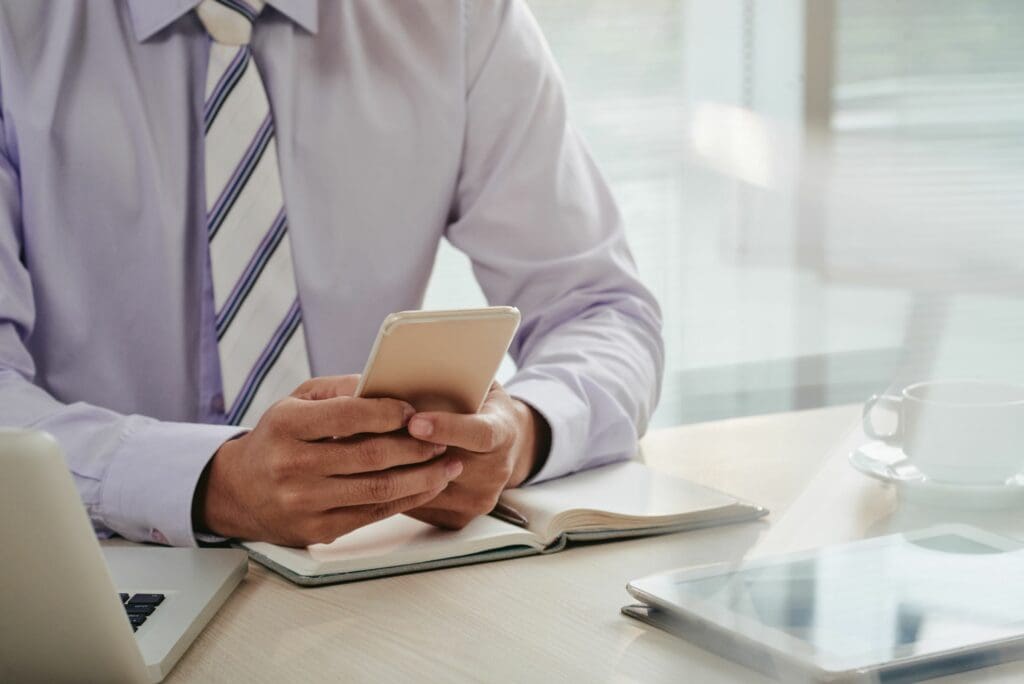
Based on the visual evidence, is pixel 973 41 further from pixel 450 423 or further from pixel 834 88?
pixel 450 423

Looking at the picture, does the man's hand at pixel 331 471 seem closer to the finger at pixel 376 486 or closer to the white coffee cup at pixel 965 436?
the finger at pixel 376 486

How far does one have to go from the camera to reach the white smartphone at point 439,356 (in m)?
0.70

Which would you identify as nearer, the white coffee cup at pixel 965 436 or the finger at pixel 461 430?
the white coffee cup at pixel 965 436

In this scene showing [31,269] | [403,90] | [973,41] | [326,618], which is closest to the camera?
[973,41]

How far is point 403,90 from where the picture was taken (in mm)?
1258

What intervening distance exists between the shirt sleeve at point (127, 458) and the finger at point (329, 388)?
78 millimetres

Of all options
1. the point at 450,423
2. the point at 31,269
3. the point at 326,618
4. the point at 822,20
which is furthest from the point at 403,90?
the point at 822,20

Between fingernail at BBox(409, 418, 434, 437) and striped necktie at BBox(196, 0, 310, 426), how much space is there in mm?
413

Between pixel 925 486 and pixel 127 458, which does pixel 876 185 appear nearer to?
pixel 925 486

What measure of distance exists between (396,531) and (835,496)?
0.32 metres

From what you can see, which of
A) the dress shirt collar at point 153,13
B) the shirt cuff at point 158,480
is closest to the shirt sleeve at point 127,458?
the shirt cuff at point 158,480

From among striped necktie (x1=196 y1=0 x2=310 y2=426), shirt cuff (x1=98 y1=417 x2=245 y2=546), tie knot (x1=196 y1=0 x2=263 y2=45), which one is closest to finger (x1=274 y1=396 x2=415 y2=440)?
Answer: shirt cuff (x1=98 y1=417 x2=245 y2=546)

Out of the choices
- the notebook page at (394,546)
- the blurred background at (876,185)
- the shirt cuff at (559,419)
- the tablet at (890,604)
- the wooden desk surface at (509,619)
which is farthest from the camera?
the shirt cuff at (559,419)

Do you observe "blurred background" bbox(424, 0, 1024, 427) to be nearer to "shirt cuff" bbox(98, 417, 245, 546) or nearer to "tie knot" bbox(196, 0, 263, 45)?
"shirt cuff" bbox(98, 417, 245, 546)
